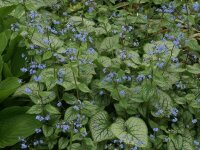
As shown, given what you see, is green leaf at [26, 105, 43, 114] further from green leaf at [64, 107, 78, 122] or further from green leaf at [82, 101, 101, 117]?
green leaf at [82, 101, 101, 117]

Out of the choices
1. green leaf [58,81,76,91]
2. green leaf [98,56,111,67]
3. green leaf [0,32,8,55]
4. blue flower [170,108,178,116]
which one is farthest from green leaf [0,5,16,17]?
blue flower [170,108,178,116]

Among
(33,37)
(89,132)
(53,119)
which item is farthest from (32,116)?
(33,37)

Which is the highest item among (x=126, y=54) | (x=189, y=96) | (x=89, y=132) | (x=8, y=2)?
(x=8, y=2)

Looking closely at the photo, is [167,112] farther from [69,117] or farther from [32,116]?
[32,116]

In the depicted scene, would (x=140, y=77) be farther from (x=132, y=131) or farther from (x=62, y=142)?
(x=62, y=142)

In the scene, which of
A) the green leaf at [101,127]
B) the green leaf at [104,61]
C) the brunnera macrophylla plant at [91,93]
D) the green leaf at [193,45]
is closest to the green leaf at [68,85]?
the brunnera macrophylla plant at [91,93]

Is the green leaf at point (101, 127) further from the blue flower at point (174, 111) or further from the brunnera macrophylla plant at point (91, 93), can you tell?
the blue flower at point (174, 111)
